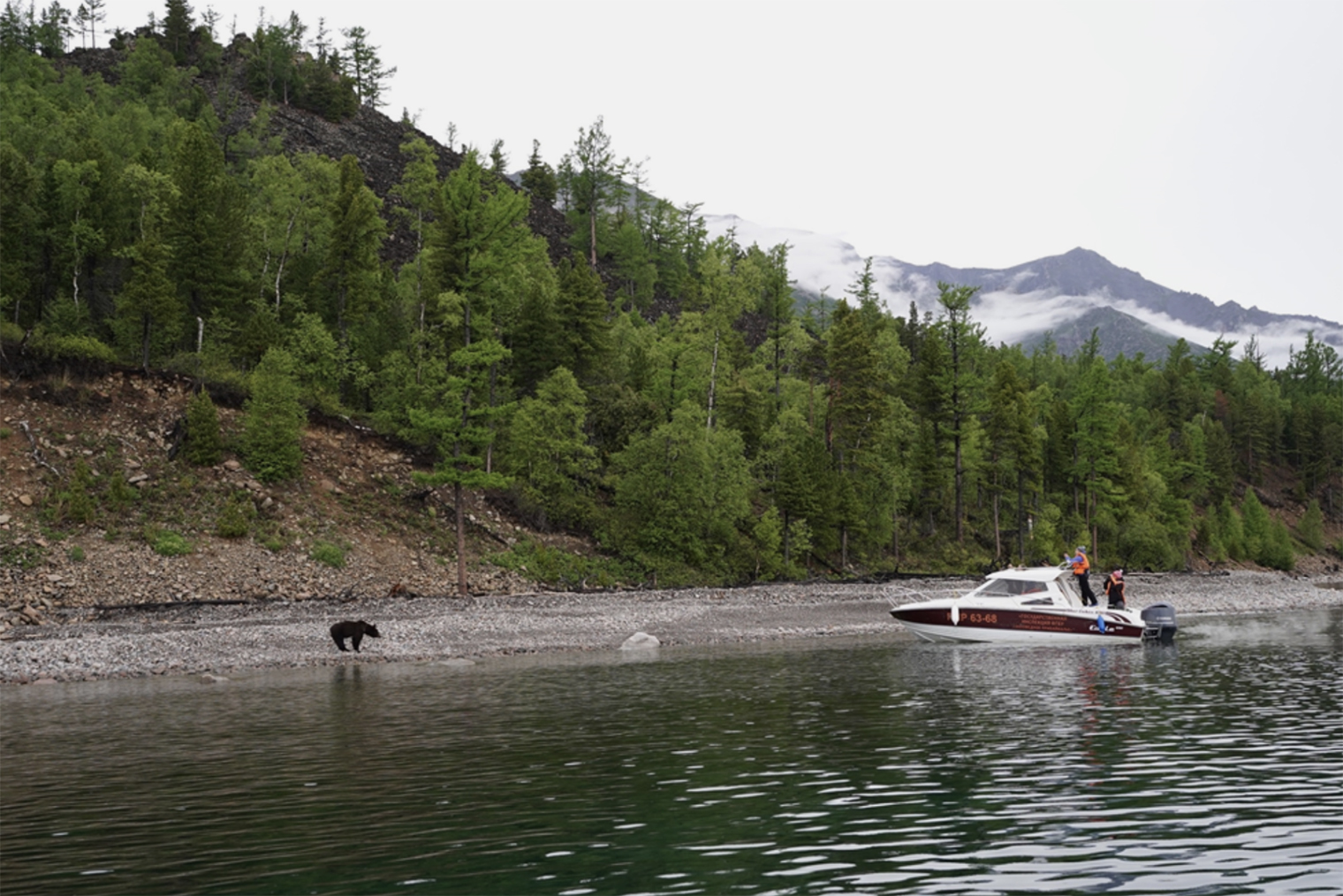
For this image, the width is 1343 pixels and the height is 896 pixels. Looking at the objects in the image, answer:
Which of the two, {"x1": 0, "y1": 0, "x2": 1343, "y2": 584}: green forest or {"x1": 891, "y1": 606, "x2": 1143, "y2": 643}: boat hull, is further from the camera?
{"x1": 0, "y1": 0, "x2": 1343, "y2": 584}: green forest

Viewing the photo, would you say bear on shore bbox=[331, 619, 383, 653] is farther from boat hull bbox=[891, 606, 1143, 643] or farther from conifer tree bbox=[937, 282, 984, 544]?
conifer tree bbox=[937, 282, 984, 544]

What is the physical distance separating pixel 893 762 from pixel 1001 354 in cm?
12253

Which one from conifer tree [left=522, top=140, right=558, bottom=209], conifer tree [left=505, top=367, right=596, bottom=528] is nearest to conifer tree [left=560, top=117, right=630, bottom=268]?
conifer tree [left=522, top=140, right=558, bottom=209]

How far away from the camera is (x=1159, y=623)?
33500 mm

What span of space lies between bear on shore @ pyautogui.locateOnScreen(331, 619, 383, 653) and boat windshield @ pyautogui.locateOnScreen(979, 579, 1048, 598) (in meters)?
20.8

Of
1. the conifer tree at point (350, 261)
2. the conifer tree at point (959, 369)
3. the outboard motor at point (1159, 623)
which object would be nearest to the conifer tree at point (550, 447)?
the conifer tree at point (350, 261)

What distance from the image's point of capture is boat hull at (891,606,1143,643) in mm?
33594

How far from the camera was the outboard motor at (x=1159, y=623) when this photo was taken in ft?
110

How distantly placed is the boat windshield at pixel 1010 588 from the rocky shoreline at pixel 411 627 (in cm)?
479

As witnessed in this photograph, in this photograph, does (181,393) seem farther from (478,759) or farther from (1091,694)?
(1091,694)

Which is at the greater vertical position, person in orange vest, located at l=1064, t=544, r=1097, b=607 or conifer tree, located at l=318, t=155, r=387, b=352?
conifer tree, located at l=318, t=155, r=387, b=352

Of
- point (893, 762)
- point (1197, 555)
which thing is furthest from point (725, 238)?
point (893, 762)

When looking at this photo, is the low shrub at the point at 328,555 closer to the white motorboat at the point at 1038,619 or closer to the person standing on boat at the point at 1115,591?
the white motorboat at the point at 1038,619

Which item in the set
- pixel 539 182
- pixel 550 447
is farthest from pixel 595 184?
pixel 550 447
